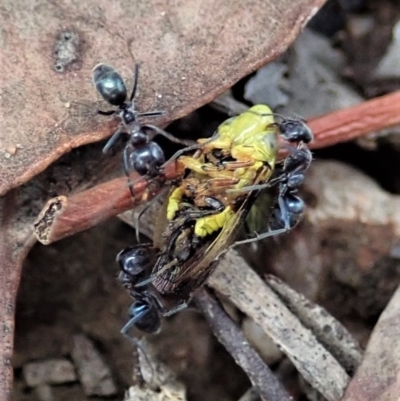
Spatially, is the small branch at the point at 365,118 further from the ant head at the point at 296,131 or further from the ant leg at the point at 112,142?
the ant leg at the point at 112,142

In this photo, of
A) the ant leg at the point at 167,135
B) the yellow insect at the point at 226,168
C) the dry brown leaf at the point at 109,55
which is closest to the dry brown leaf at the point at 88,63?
the dry brown leaf at the point at 109,55

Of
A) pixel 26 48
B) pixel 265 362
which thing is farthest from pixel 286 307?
pixel 26 48

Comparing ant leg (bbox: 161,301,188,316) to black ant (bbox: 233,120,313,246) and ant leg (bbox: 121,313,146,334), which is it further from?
black ant (bbox: 233,120,313,246)

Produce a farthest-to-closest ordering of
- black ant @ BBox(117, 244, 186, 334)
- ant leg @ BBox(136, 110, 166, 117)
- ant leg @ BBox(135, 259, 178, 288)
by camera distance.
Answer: black ant @ BBox(117, 244, 186, 334)
ant leg @ BBox(135, 259, 178, 288)
ant leg @ BBox(136, 110, 166, 117)

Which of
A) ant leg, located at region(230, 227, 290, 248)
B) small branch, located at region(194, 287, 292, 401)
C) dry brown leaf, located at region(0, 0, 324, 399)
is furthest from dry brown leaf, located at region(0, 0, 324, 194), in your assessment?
small branch, located at region(194, 287, 292, 401)

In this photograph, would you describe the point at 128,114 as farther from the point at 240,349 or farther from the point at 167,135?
the point at 240,349

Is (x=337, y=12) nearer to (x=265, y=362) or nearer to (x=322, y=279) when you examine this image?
(x=322, y=279)
